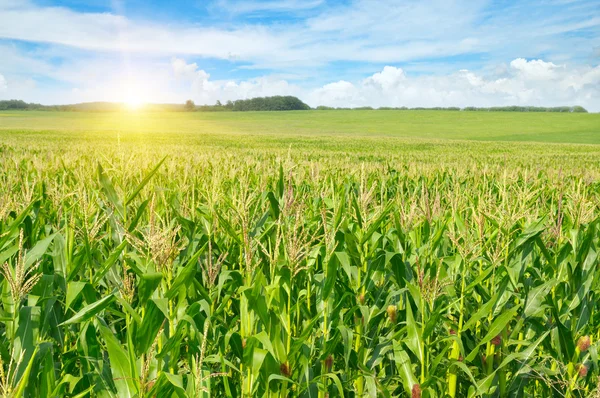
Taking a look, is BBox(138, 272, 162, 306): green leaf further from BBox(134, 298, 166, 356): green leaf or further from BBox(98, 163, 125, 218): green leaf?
BBox(98, 163, 125, 218): green leaf

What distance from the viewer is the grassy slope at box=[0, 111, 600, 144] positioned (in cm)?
6450

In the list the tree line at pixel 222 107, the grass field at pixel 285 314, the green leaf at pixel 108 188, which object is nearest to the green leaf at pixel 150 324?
the grass field at pixel 285 314

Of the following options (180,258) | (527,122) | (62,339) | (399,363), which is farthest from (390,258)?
(527,122)

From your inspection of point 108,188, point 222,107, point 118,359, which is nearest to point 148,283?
point 118,359

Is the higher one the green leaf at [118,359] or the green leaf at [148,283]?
the green leaf at [148,283]

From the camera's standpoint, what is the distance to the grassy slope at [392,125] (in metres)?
64.5

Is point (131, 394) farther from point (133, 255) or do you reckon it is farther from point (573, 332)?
point (573, 332)

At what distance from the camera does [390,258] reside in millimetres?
3277

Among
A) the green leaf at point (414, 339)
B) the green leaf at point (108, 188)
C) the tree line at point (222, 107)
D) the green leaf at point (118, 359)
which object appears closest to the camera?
the green leaf at point (118, 359)

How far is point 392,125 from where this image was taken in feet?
260

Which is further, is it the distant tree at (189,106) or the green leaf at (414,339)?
the distant tree at (189,106)

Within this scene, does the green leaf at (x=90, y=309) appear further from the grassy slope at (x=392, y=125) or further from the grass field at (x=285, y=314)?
the grassy slope at (x=392, y=125)

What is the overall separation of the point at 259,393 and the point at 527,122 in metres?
92.9

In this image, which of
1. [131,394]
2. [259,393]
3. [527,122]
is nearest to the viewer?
[131,394]
